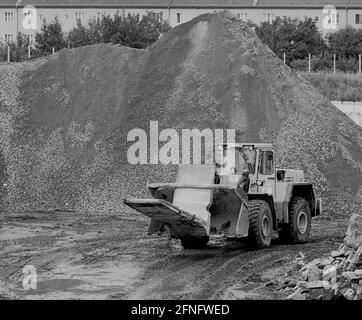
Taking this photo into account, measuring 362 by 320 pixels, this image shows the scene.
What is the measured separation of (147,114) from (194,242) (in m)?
10.7

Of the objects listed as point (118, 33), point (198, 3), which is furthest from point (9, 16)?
point (118, 33)

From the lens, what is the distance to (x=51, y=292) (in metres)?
15.4

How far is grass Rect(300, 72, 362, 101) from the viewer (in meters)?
42.9

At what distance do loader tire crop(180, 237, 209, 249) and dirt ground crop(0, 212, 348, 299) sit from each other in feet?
0.59

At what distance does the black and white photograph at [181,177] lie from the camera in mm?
16031

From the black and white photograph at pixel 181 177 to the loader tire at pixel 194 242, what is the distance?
0.03 metres

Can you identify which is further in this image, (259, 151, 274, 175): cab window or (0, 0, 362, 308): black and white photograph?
(259, 151, 274, 175): cab window

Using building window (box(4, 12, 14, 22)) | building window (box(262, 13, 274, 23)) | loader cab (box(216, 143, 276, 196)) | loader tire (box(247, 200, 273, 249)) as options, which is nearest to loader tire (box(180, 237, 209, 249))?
loader tire (box(247, 200, 273, 249))

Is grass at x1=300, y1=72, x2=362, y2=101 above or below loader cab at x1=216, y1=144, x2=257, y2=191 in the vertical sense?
above

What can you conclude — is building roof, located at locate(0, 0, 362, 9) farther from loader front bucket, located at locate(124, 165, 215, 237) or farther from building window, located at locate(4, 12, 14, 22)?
loader front bucket, located at locate(124, 165, 215, 237)

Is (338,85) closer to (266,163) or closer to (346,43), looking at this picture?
(346,43)

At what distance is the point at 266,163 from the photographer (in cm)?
1936

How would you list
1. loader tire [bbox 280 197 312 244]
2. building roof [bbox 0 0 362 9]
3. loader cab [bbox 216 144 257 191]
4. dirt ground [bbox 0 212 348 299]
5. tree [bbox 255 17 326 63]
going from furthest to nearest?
building roof [bbox 0 0 362 9], tree [bbox 255 17 326 63], loader tire [bbox 280 197 312 244], loader cab [bbox 216 144 257 191], dirt ground [bbox 0 212 348 299]

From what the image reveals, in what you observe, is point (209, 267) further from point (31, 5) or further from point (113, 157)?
point (31, 5)
